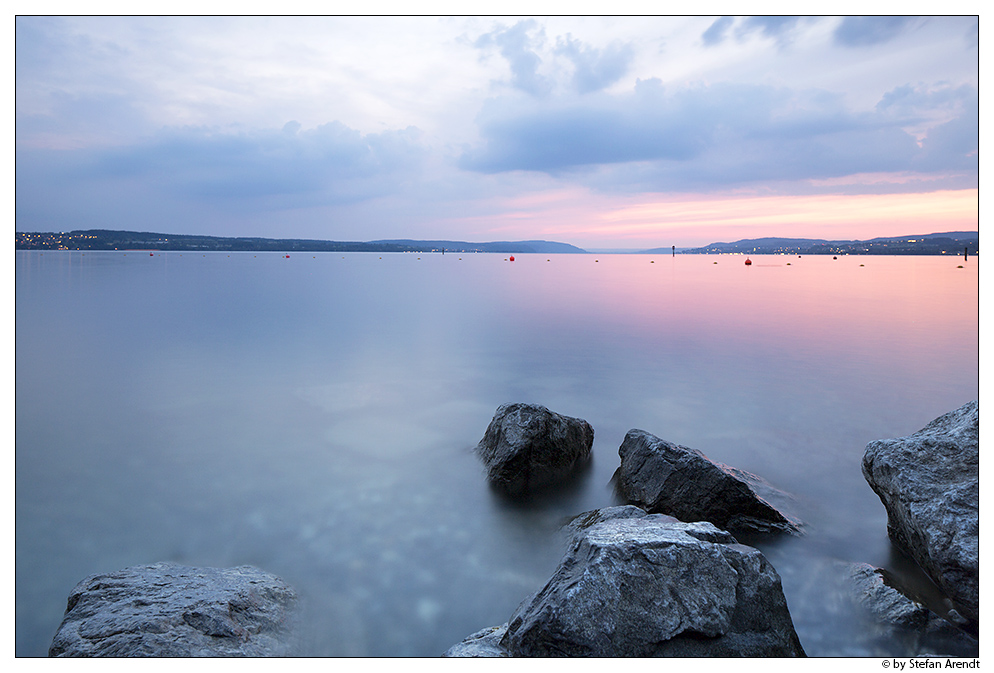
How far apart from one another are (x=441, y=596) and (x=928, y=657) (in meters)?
3.78

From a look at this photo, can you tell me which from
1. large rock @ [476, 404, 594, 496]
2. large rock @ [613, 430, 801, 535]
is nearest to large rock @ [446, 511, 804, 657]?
large rock @ [613, 430, 801, 535]

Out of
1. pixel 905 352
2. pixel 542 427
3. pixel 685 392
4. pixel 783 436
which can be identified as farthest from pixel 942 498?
pixel 905 352

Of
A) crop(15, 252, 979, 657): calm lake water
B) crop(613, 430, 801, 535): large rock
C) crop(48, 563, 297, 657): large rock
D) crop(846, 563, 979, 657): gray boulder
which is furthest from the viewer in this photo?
crop(613, 430, 801, 535): large rock

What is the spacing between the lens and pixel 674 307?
28844 millimetres

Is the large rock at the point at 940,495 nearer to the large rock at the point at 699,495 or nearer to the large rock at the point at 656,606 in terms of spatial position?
the large rock at the point at 699,495

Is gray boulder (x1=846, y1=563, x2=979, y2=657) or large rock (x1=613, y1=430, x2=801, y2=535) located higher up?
large rock (x1=613, y1=430, x2=801, y2=535)

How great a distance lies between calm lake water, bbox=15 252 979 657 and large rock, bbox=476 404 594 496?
0.37 m

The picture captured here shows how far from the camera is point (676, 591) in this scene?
11.5 ft

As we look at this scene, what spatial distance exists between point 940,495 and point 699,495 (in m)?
2.07

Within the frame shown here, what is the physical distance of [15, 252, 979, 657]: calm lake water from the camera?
A: 17.4ft

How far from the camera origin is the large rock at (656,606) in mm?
3381

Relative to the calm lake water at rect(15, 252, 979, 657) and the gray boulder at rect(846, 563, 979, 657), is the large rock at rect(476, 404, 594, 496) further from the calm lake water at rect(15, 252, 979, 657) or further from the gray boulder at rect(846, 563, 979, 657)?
the gray boulder at rect(846, 563, 979, 657)
